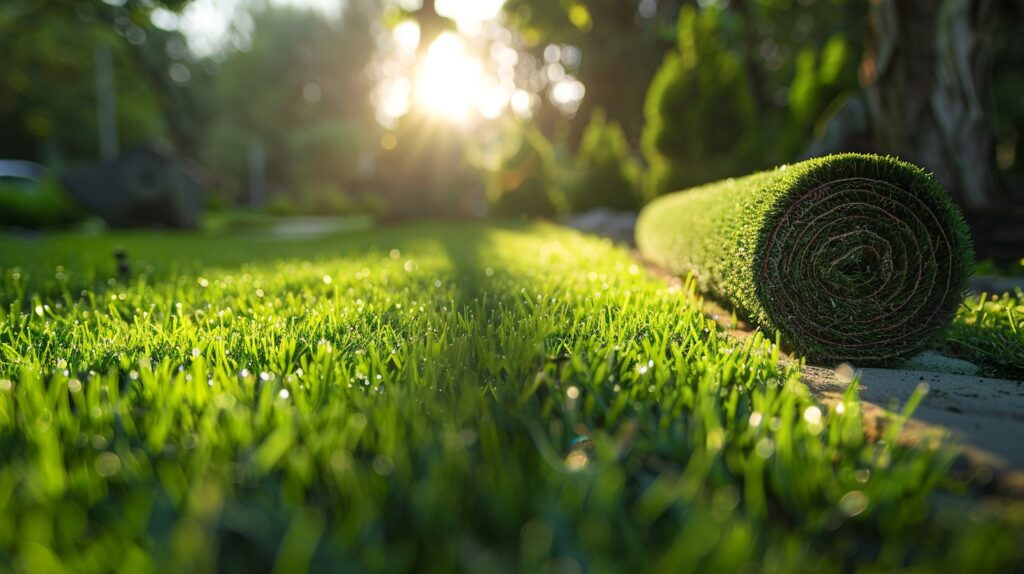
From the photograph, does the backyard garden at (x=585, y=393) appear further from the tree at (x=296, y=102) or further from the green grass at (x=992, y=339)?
the tree at (x=296, y=102)

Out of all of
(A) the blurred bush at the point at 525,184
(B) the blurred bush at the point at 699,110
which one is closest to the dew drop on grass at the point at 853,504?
(B) the blurred bush at the point at 699,110

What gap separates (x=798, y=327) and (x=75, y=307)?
3.91m

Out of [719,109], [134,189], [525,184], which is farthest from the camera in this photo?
[525,184]

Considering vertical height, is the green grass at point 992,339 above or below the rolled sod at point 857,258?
below

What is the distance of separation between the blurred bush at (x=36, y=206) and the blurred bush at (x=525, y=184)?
10.7 metres

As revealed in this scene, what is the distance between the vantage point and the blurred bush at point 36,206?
498 inches

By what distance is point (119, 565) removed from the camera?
115 cm

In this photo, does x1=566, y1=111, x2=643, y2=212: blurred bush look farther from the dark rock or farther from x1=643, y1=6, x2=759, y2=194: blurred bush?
the dark rock

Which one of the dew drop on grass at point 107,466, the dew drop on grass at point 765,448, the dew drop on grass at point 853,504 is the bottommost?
the dew drop on grass at point 853,504

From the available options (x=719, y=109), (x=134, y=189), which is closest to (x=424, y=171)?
(x=134, y=189)

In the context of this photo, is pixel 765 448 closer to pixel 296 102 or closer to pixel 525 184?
pixel 525 184

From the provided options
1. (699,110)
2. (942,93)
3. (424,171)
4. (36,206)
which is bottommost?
(36,206)

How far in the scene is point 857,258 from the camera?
274 centimetres

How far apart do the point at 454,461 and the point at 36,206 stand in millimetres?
15946
